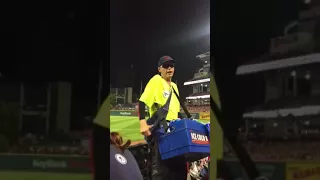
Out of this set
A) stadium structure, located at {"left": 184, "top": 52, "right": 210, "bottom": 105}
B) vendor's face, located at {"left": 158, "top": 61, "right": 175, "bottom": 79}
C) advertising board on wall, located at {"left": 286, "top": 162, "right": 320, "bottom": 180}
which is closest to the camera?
advertising board on wall, located at {"left": 286, "top": 162, "right": 320, "bottom": 180}

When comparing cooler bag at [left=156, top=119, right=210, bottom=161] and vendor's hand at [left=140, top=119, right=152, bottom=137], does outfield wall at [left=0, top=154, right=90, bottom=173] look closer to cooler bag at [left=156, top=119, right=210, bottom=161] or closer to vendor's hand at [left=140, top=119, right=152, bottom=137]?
vendor's hand at [left=140, top=119, right=152, bottom=137]

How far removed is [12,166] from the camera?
2648 mm

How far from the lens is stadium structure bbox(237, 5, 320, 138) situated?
92.3 inches

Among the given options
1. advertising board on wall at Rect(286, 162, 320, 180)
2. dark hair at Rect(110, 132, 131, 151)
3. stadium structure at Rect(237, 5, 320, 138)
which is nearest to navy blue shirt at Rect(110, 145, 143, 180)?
dark hair at Rect(110, 132, 131, 151)

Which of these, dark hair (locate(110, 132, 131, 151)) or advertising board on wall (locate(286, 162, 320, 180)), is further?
dark hair (locate(110, 132, 131, 151))

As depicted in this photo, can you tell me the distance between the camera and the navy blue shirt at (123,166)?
8.74 feet

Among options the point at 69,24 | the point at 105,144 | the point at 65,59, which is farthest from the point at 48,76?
the point at 105,144

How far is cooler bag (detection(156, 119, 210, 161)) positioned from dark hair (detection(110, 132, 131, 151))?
8.8 inches

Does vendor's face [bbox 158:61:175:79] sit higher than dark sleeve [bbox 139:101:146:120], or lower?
higher

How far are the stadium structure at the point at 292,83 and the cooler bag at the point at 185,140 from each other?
33 cm

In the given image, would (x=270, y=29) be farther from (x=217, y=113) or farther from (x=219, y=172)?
(x=219, y=172)

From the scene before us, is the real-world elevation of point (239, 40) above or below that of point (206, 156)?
above

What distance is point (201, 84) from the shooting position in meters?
2.63

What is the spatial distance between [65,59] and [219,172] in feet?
4.14
